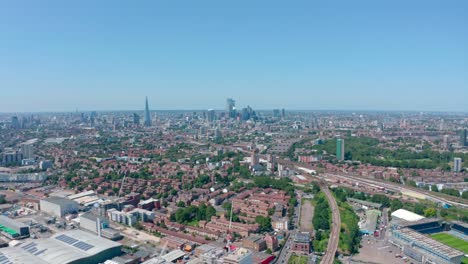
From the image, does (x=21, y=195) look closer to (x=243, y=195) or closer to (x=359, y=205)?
(x=243, y=195)

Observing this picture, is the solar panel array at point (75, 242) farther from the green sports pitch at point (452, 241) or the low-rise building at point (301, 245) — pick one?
the green sports pitch at point (452, 241)

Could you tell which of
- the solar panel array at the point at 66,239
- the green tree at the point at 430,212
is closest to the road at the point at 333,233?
Result: the green tree at the point at 430,212

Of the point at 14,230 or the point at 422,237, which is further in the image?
the point at 14,230

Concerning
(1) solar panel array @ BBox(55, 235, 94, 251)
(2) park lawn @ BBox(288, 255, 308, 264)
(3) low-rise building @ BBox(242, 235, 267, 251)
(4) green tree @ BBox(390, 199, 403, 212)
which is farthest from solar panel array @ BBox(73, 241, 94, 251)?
(4) green tree @ BBox(390, 199, 403, 212)

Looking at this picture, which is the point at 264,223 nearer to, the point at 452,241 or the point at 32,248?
the point at 452,241

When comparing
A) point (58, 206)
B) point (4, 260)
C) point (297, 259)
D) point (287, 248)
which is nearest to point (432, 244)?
point (297, 259)

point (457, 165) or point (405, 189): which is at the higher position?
point (457, 165)

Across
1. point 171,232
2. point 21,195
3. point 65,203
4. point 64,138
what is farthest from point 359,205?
point 64,138
